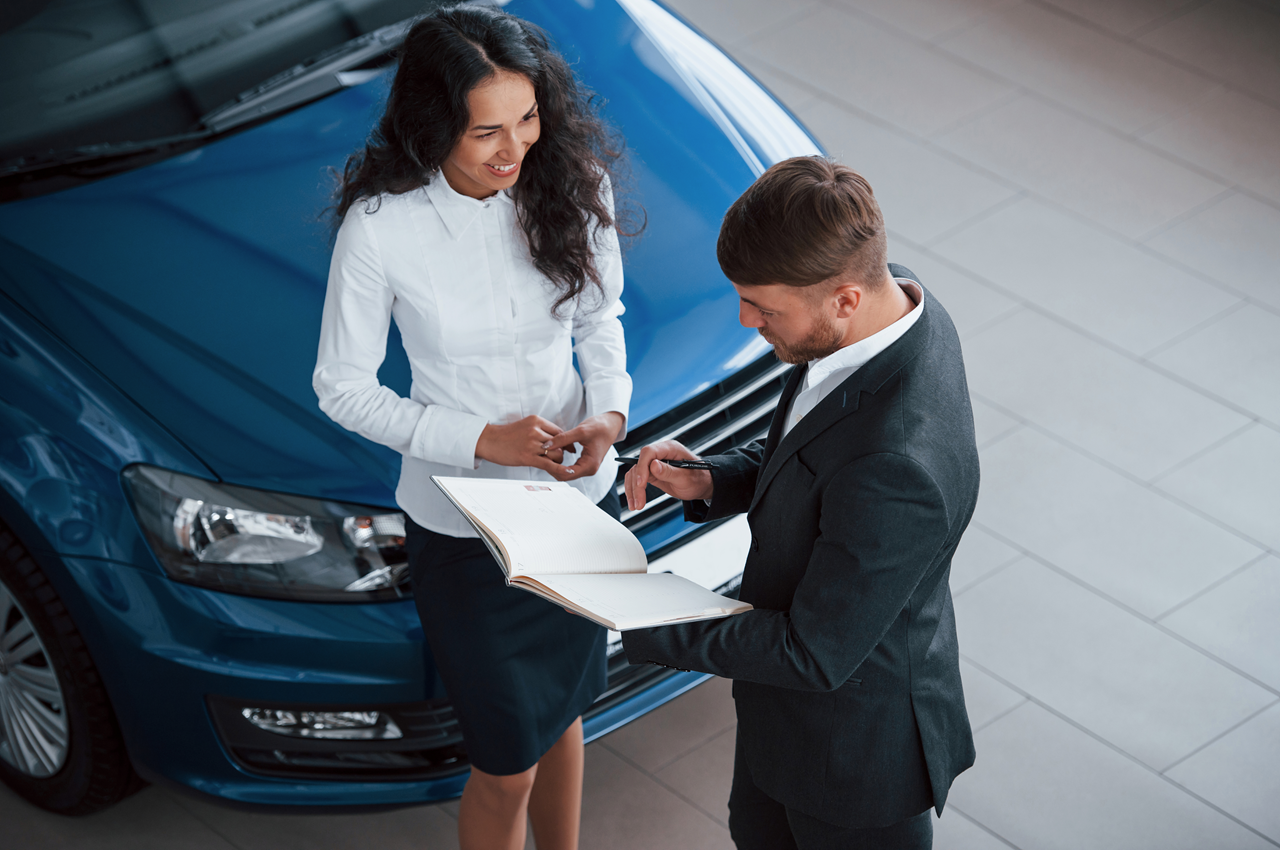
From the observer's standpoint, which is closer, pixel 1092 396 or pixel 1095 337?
pixel 1092 396

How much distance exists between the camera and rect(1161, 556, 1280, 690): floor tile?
10.1ft

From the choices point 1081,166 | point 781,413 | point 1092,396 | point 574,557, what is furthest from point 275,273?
point 1081,166

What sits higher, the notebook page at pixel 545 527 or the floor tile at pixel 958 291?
the notebook page at pixel 545 527

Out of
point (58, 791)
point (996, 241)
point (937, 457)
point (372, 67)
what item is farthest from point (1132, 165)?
point (58, 791)

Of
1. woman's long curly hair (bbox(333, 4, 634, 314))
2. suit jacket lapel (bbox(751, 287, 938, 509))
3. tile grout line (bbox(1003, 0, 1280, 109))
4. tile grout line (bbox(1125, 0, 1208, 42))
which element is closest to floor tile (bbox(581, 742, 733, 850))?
woman's long curly hair (bbox(333, 4, 634, 314))

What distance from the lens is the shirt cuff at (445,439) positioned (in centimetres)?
209

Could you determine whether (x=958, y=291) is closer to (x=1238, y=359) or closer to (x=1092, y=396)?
(x=1092, y=396)

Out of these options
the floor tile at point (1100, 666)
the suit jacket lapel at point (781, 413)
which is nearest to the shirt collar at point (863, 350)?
the suit jacket lapel at point (781, 413)

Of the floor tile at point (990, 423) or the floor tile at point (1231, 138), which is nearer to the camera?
the floor tile at point (990, 423)

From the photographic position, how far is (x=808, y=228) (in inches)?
60.9

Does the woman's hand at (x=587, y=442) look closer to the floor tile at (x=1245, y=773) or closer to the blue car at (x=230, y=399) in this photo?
the blue car at (x=230, y=399)

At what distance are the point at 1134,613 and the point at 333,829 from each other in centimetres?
187

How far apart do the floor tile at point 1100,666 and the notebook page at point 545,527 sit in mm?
1378

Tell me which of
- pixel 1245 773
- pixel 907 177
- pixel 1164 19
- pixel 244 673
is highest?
pixel 244 673
